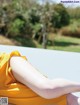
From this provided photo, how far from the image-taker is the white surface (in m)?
2.06

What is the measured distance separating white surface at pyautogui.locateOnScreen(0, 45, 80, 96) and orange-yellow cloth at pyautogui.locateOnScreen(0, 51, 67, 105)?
64 centimetres

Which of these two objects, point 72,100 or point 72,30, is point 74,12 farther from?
point 72,100

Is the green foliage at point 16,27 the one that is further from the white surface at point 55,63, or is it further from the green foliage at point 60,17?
the white surface at point 55,63

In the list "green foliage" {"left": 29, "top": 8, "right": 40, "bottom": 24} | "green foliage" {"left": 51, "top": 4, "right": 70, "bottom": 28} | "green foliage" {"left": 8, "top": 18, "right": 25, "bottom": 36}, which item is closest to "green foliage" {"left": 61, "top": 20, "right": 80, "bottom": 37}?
"green foliage" {"left": 51, "top": 4, "right": 70, "bottom": 28}

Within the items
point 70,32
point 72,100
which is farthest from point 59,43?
point 72,100

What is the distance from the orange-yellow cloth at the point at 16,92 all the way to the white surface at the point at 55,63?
2.11 ft

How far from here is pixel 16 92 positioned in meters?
1.32

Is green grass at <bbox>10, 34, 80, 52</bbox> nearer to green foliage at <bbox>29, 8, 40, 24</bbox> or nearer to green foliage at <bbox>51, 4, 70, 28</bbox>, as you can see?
green foliage at <bbox>51, 4, 70, 28</bbox>

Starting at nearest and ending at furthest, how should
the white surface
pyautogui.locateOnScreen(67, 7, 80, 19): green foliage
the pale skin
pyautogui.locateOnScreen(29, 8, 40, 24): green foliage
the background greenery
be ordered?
1. the pale skin
2. the white surface
3. pyautogui.locateOnScreen(67, 7, 80, 19): green foliage
4. the background greenery
5. pyautogui.locateOnScreen(29, 8, 40, 24): green foliage

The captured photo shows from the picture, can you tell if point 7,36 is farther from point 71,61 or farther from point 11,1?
point 71,61

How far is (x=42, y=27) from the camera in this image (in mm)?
6203

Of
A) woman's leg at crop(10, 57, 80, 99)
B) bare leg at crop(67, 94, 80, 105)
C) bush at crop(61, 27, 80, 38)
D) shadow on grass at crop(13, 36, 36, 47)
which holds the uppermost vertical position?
woman's leg at crop(10, 57, 80, 99)

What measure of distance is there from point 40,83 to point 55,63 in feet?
3.32

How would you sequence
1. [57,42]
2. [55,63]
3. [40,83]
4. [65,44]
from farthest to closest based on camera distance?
[57,42] < [65,44] < [55,63] < [40,83]
